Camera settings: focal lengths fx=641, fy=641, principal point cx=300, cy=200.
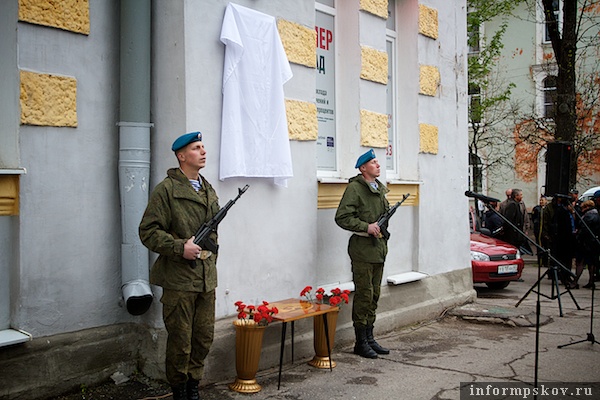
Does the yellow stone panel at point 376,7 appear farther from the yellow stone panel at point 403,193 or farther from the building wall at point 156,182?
the yellow stone panel at point 403,193

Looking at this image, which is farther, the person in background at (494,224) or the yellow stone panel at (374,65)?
the person in background at (494,224)

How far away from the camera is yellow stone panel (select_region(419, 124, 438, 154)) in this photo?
30.0 ft

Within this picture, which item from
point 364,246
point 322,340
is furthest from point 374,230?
point 322,340

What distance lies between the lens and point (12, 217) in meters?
4.94

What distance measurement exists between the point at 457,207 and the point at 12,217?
6.83m

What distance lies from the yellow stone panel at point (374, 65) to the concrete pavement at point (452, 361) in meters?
3.27

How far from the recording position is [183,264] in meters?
4.84

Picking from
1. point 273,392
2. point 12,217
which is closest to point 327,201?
point 273,392

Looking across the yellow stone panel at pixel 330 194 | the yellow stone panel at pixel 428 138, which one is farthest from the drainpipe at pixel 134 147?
the yellow stone panel at pixel 428 138

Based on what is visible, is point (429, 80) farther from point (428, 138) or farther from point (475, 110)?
point (475, 110)

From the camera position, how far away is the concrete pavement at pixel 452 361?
578 cm

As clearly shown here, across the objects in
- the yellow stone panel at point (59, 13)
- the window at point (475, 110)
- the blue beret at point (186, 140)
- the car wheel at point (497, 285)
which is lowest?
the car wheel at point (497, 285)

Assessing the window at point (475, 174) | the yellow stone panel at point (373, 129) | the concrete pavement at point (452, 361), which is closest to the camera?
the concrete pavement at point (452, 361)

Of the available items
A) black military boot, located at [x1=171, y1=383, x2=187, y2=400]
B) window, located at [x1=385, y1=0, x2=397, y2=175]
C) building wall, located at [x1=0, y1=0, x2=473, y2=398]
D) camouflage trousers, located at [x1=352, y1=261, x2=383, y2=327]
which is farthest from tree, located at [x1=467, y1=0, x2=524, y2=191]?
black military boot, located at [x1=171, y1=383, x2=187, y2=400]
